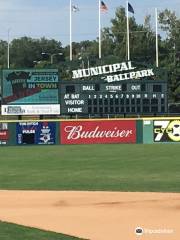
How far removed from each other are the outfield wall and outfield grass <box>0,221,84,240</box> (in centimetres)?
2490

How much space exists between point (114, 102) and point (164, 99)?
9.96 ft

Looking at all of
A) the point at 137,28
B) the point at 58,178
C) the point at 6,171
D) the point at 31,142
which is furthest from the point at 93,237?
the point at 137,28

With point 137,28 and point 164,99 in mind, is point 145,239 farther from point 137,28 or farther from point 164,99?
point 137,28

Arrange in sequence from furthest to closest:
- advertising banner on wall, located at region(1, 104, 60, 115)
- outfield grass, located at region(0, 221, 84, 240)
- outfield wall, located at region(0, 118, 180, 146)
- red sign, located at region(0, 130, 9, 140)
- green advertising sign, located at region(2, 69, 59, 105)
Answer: advertising banner on wall, located at region(1, 104, 60, 115) < green advertising sign, located at region(2, 69, 59, 105) < red sign, located at region(0, 130, 9, 140) < outfield wall, located at region(0, 118, 180, 146) < outfield grass, located at region(0, 221, 84, 240)

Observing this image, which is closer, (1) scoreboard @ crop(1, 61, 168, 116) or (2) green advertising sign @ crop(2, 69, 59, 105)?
(1) scoreboard @ crop(1, 61, 168, 116)

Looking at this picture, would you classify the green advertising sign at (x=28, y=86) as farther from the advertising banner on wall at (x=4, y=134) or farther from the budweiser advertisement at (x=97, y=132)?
the budweiser advertisement at (x=97, y=132)

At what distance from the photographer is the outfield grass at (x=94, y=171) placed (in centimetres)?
1437

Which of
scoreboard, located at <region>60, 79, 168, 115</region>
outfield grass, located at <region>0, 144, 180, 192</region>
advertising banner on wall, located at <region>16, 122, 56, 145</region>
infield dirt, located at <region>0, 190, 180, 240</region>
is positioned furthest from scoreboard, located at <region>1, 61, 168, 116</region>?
infield dirt, located at <region>0, 190, 180, 240</region>

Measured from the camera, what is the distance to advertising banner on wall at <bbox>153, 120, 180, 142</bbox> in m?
33.2

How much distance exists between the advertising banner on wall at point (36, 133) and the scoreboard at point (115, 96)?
196 cm

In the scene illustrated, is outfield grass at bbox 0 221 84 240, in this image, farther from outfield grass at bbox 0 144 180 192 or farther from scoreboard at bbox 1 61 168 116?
scoreboard at bbox 1 61 168 116

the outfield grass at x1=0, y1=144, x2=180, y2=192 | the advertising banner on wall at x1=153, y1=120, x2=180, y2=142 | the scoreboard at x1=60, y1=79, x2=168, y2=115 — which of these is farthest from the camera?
the scoreboard at x1=60, y1=79, x2=168, y2=115

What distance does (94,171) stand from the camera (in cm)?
1814

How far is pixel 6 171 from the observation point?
1877 centimetres
